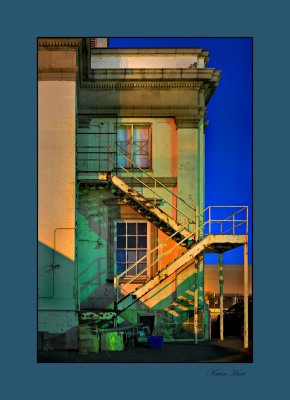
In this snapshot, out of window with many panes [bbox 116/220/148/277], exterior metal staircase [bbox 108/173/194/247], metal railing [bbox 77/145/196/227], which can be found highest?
metal railing [bbox 77/145/196/227]

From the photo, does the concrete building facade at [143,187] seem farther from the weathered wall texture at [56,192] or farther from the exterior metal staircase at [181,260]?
the weathered wall texture at [56,192]

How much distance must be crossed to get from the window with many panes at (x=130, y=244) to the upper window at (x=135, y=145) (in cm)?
206

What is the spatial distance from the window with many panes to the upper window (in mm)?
Answer: 2062

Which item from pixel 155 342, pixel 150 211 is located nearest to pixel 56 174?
pixel 150 211

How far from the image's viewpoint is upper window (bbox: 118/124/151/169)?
25125mm

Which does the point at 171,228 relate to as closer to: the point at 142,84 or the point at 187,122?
the point at 187,122

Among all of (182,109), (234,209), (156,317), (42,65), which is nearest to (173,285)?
(156,317)

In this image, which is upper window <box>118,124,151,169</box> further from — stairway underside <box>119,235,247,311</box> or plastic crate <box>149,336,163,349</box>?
plastic crate <box>149,336,163,349</box>

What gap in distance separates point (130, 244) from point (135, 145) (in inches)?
136

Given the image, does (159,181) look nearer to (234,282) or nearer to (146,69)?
(146,69)

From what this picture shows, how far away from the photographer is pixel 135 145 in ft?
82.7

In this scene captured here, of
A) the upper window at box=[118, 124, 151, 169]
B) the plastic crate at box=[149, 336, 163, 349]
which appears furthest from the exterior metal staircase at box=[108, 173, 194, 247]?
the plastic crate at box=[149, 336, 163, 349]

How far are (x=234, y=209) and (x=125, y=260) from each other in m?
4.05

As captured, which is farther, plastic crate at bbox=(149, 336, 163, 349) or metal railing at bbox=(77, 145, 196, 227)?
metal railing at bbox=(77, 145, 196, 227)
